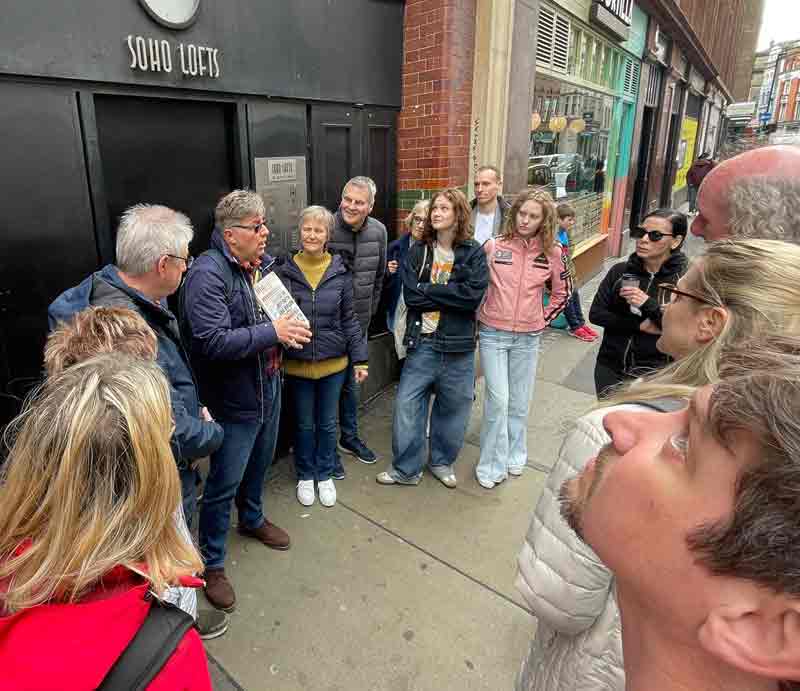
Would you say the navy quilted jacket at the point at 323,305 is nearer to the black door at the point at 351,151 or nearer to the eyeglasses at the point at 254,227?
the eyeglasses at the point at 254,227

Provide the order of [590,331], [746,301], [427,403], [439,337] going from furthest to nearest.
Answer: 1. [590,331]
2. [427,403]
3. [439,337]
4. [746,301]

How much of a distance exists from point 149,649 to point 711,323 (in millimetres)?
1650

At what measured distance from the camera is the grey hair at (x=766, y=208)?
1.76 m

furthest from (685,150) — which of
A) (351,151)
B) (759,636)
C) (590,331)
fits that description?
(759,636)

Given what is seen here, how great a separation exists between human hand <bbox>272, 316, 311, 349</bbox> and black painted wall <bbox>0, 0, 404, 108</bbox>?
162cm

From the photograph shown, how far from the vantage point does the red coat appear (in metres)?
0.90

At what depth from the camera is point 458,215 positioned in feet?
10.7

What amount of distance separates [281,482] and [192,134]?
7.89ft

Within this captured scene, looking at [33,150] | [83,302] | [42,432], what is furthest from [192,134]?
[42,432]

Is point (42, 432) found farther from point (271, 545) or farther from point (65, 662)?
point (271, 545)

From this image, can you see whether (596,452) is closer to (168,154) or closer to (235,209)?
(235,209)

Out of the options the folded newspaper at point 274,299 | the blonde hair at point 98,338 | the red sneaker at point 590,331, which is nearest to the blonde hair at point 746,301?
the blonde hair at point 98,338

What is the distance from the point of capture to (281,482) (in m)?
3.69

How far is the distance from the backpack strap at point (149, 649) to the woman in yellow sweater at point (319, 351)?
2.14 meters
